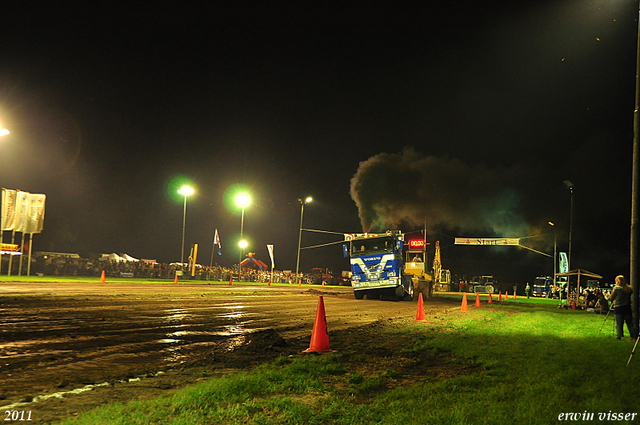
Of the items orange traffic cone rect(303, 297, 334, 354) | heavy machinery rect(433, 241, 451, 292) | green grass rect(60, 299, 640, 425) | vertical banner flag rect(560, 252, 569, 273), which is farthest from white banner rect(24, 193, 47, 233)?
vertical banner flag rect(560, 252, 569, 273)

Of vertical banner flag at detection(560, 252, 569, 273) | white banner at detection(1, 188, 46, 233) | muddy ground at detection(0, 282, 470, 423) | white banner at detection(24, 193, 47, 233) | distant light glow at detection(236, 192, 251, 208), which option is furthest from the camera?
distant light glow at detection(236, 192, 251, 208)

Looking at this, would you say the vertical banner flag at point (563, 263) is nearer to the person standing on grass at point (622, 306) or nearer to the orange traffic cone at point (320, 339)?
the person standing on grass at point (622, 306)

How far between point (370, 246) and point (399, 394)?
63.2 ft

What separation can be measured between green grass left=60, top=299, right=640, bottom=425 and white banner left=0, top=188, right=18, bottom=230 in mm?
31471

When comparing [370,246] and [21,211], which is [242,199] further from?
[370,246]

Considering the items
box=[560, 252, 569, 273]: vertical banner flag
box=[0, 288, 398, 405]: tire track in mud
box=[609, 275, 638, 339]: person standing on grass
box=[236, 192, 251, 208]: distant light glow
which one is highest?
box=[236, 192, 251, 208]: distant light glow

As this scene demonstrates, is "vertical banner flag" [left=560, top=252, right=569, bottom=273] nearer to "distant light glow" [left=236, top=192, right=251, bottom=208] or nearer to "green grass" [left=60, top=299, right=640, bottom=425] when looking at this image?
"distant light glow" [left=236, top=192, right=251, bottom=208]

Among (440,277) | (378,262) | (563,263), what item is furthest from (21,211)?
(563,263)

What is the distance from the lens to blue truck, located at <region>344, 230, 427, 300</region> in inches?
937

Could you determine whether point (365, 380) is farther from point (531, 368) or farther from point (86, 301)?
point (86, 301)

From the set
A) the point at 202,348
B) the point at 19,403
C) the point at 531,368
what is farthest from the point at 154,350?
the point at 531,368

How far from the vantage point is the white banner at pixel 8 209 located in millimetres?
30016

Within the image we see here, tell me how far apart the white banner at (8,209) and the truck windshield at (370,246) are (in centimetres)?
2404

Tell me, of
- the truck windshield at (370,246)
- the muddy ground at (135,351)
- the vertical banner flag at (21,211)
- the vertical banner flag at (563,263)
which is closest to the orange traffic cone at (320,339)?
the muddy ground at (135,351)
